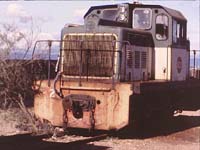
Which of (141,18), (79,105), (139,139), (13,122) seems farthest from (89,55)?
(13,122)

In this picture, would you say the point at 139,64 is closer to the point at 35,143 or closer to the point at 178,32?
the point at 178,32

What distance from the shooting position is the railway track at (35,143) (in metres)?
7.71

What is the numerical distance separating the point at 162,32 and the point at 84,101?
2836mm

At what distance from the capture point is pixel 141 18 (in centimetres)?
1109

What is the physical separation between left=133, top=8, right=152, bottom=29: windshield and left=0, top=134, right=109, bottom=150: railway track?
9.54 feet

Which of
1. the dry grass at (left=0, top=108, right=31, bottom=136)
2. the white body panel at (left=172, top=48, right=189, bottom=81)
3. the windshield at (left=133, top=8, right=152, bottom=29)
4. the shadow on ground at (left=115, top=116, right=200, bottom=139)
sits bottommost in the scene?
the shadow on ground at (left=115, top=116, right=200, bottom=139)

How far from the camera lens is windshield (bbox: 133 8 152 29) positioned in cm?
1098

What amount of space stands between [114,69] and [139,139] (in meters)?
1.55

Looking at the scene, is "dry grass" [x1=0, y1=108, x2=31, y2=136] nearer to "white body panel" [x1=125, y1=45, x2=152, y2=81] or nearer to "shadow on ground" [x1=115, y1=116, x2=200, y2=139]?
"shadow on ground" [x1=115, y1=116, x2=200, y2=139]

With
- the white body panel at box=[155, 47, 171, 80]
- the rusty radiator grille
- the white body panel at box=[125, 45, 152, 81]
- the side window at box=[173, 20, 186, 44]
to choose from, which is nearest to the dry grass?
the rusty radiator grille

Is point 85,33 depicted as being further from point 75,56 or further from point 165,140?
point 165,140

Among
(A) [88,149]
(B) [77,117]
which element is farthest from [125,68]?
(A) [88,149]

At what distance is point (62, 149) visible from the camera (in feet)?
25.9

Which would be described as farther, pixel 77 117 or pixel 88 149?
pixel 77 117
